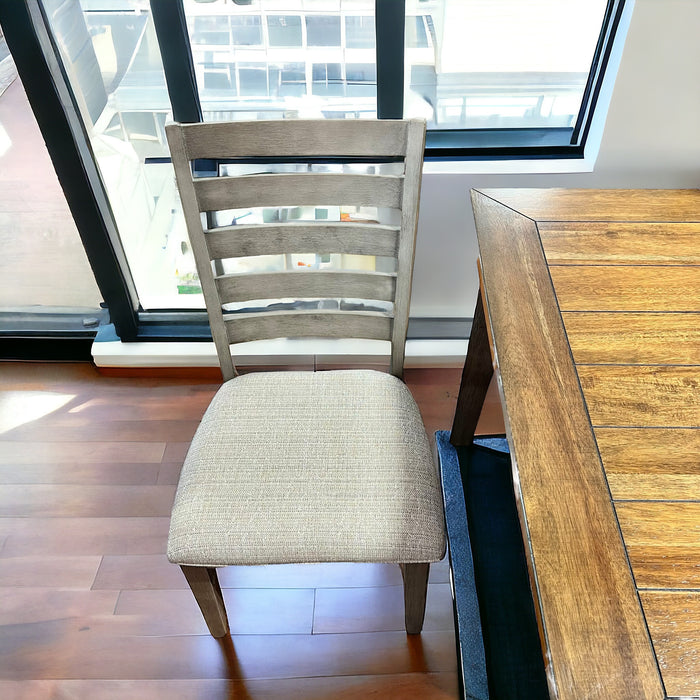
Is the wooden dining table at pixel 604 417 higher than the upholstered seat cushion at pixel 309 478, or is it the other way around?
the wooden dining table at pixel 604 417

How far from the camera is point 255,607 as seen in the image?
4.79ft

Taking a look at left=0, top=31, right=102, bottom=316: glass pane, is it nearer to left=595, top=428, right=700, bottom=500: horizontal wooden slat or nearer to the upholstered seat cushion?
the upholstered seat cushion

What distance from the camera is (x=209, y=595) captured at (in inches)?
48.3

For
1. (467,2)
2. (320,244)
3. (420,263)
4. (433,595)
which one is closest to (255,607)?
(433,595)

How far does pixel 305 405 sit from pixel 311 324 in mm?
171

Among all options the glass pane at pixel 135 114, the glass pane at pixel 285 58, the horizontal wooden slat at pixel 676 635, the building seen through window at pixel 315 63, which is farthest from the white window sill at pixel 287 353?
the horizontal wooden slat at pixel 676 635

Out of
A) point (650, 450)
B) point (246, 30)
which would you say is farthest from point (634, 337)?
point (246, 30)

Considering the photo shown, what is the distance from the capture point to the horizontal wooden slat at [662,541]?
2.38ft

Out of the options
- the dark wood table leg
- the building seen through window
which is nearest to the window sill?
the building seen through window

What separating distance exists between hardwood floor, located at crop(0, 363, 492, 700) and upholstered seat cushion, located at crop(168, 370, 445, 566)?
450mm

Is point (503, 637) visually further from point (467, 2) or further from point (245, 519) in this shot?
point (467, 2)

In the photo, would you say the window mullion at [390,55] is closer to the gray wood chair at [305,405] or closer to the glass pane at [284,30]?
the glass pane at [284,30]

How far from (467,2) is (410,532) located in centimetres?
117

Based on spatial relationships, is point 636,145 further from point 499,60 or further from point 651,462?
point 651,462
